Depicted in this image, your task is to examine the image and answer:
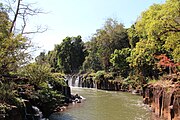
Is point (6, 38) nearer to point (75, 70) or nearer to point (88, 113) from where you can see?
point (88, 113)

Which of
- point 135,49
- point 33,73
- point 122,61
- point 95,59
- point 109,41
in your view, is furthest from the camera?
point 95,59

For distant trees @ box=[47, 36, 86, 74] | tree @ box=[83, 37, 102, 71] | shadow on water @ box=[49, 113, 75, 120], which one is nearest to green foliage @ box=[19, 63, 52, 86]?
shadow on water @ box=[49, 113, 75, 120]

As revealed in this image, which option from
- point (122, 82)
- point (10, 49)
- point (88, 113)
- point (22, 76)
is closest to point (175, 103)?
point (88, 113)

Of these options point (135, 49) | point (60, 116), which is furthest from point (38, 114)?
point (135, 49)

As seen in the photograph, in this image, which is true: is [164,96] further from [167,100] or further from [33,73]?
[33,73]

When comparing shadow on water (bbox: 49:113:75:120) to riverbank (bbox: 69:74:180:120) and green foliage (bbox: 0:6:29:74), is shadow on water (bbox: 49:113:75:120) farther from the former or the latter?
green foliage (bbox: 0:6:29:74)

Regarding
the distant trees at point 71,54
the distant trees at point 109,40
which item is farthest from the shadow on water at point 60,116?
the distant trees at point 71,54

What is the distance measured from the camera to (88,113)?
67.4ft

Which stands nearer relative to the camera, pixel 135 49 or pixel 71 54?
pixel 135 49

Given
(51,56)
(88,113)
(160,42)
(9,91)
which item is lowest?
(88,113)

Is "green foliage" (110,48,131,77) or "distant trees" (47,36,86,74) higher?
"distant trees" (47,36,86,74)

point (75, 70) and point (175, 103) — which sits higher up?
point (75, 70)

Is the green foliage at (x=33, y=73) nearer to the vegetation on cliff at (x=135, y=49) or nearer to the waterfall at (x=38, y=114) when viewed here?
the waterfall at (x=38, y=114)

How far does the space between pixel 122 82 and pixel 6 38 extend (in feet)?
107
